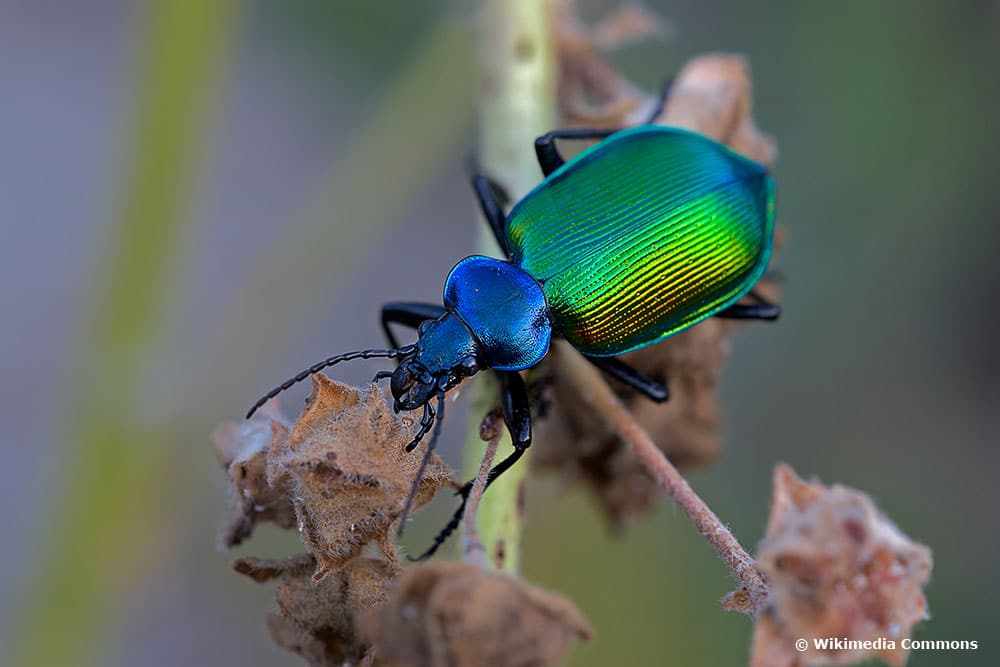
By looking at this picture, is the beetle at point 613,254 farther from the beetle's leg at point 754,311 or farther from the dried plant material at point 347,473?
the dried plant material at point 347,473

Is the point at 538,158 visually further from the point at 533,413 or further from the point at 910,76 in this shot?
the point at 910,76

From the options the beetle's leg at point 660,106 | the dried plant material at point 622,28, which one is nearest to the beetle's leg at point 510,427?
the beetle's leg at point 660,106

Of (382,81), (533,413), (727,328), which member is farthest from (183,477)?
(382,81)

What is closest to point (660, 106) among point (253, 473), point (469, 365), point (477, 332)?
point (477, 332)

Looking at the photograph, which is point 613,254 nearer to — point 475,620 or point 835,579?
point 835,579

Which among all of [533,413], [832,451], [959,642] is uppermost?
[533,413]

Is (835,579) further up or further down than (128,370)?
further down
